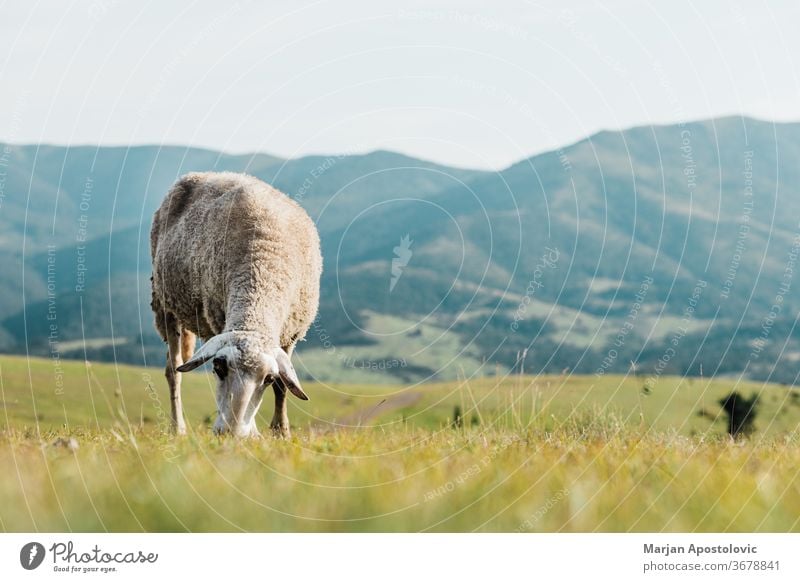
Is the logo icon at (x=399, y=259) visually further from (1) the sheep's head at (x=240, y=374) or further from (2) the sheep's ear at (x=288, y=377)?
(1) the sheep's head at (x=240, y=374)

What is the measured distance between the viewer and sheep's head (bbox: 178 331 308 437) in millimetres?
10859

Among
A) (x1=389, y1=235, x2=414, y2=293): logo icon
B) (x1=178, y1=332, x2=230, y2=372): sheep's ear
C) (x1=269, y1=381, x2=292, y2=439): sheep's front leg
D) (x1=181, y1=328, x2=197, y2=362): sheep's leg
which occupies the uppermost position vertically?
(x1=389, y1=235, x2=414, y2=293): logo icon

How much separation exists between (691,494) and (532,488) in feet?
4.20

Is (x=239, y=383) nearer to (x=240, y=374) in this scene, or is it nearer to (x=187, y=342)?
(x=240, y=374)

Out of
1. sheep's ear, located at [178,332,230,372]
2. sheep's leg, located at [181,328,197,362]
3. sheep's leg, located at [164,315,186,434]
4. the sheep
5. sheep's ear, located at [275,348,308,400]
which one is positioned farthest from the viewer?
sheep's leg, located at [181,328,197,362]

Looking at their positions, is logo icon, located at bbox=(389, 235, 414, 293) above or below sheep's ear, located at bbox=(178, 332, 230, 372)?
above

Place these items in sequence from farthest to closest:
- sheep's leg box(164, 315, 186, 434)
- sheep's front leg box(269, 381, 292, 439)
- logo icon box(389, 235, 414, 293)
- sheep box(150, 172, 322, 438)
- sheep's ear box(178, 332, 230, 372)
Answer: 1. sheep's leg box(164, 315, 186, 434)
2. sheep's front leg box(269, 381, 292, 439)
3. logo icon box(389, 235, 414, 293)
4. sheep box(150, 172, 322, 438)
5. sheep's ear box(178, 332, 230, 372)

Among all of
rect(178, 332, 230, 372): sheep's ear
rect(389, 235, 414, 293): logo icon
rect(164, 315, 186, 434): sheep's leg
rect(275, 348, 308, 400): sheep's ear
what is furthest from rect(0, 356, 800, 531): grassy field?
rect(164, 315, 186, 434): sheep's leg

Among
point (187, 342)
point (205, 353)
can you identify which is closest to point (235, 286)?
point (205, 353)
